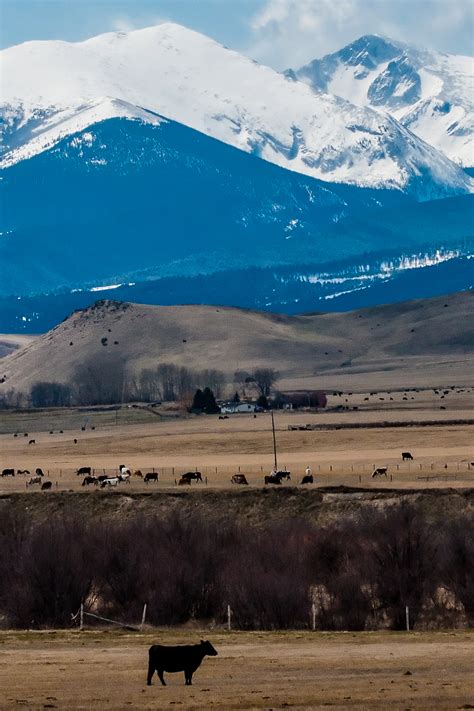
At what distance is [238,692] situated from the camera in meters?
41.4

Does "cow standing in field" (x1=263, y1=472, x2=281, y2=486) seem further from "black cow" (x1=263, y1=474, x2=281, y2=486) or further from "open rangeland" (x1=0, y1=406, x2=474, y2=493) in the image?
"open rangeland" (x1=0, y1=406, x2=474, y2=493)

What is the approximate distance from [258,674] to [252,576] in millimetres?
22002

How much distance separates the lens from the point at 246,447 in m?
142

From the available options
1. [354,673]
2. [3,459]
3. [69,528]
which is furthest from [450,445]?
[354,673]

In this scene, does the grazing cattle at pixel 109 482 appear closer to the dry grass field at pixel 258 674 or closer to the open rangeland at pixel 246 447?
the open rangeland at pixel 246 447

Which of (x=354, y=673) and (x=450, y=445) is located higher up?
(x=450, y=445)

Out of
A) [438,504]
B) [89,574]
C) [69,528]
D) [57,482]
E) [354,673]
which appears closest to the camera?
[354,673]

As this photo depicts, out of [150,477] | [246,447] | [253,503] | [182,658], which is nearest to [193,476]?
[150,477]

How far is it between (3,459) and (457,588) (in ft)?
262

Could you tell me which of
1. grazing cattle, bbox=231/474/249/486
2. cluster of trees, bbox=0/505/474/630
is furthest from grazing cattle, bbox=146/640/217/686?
grazing cattle, bbox=231/474/249/486

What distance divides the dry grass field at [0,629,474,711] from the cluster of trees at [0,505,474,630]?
28.6 feet

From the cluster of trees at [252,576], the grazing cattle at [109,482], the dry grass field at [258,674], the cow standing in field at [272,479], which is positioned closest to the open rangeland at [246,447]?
the cow standing in field at [272,479]

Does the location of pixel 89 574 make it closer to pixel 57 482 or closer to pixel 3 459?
pixel 57 482

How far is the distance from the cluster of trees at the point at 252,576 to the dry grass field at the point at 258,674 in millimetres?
8719
